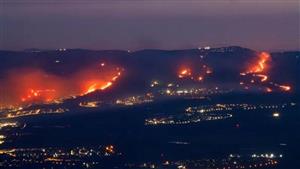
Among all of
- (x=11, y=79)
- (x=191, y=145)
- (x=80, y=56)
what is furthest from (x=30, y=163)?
(x=80, y=56)

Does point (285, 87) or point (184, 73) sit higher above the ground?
point (184, 73)

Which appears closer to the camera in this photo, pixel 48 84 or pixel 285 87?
pixel 285 87

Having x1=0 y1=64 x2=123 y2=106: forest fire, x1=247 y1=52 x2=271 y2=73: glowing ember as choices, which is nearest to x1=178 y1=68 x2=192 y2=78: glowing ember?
x1=0 y1=64 x2=123 y2=106: forest fire

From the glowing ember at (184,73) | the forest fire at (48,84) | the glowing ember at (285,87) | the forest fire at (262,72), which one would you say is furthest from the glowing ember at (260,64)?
the forest fire at (48,84)

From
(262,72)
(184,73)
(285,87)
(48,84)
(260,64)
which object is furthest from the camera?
(260,64)

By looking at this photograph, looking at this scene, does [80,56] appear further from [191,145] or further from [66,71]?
[191,145]

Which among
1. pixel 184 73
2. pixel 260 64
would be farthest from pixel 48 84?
pixel 260 64

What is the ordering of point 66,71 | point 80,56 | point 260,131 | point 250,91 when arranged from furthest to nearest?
point 80,56 → point 66,71 → point 250,91 → point 260,131

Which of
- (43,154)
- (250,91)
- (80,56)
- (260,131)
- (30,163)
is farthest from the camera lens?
Result: (80,56)

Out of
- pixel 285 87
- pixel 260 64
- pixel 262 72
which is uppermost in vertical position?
pixel 260 64

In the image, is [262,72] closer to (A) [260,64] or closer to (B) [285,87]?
(A) [260,64]
